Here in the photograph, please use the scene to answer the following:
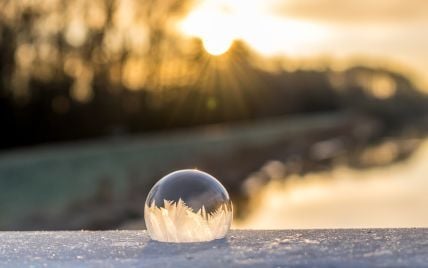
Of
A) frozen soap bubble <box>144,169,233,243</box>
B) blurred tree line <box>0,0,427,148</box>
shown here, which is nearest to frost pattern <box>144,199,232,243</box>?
frozen soap bubble <box>144,169,233,243</box>

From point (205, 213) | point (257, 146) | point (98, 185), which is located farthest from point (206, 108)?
point (205, 213)

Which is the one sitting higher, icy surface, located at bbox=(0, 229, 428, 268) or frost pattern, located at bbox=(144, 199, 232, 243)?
frost pattern, located at bbox=(144, 199, 232, 243)

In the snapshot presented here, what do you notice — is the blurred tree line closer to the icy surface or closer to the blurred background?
the blurred background

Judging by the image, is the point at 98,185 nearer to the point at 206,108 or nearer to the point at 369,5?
the point at 206,108

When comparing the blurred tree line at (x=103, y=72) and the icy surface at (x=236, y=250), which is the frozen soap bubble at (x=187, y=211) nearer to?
the icy surface at (x=236, y=250)

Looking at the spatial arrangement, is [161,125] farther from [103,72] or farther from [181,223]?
[181,223]

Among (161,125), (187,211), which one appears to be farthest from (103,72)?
(187,211)
